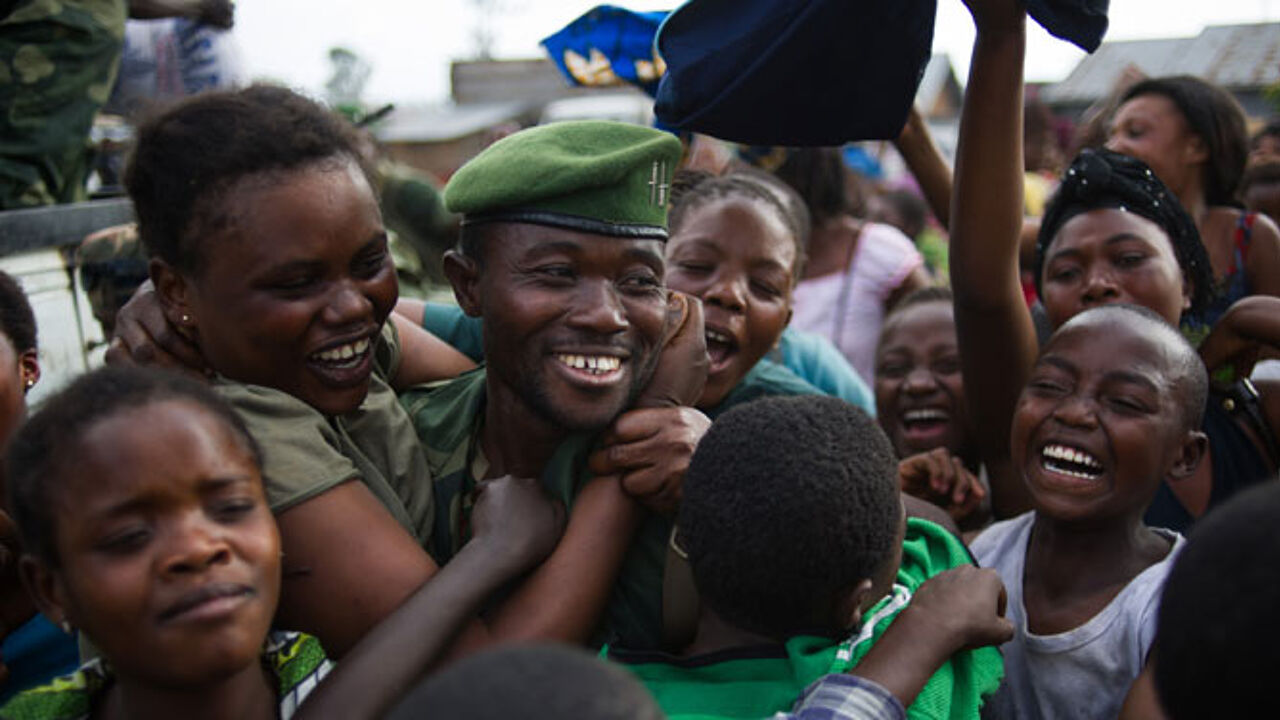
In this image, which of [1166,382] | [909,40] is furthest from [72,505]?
[1166,382]

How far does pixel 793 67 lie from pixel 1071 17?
0.60 meters

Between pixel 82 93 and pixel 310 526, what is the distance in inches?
108

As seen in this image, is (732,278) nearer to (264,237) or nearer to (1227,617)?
(264,237)

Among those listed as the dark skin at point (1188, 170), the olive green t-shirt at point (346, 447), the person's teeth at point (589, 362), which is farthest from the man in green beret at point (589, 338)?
the dark skin at point (1188, 170)

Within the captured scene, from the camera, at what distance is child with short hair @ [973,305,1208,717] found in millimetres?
2268

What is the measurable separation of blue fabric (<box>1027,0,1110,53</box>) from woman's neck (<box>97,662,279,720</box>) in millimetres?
2004

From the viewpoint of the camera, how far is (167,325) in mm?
2107

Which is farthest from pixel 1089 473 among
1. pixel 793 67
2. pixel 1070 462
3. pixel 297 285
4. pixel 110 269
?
pixel 110 269

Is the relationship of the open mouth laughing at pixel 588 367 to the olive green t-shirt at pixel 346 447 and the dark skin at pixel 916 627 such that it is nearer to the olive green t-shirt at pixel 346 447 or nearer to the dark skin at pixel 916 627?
the olive green t-shirt at pixel 346 447

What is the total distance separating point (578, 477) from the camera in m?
2.19

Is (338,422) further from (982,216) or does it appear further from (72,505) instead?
(982,216)

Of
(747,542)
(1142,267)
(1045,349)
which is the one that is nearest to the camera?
(747,542)

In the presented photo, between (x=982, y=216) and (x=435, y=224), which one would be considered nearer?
(x=982, y=216)

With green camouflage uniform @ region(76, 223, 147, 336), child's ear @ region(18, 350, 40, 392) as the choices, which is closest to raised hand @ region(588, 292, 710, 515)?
child's ear @ region(18, 350, 40, 392)
